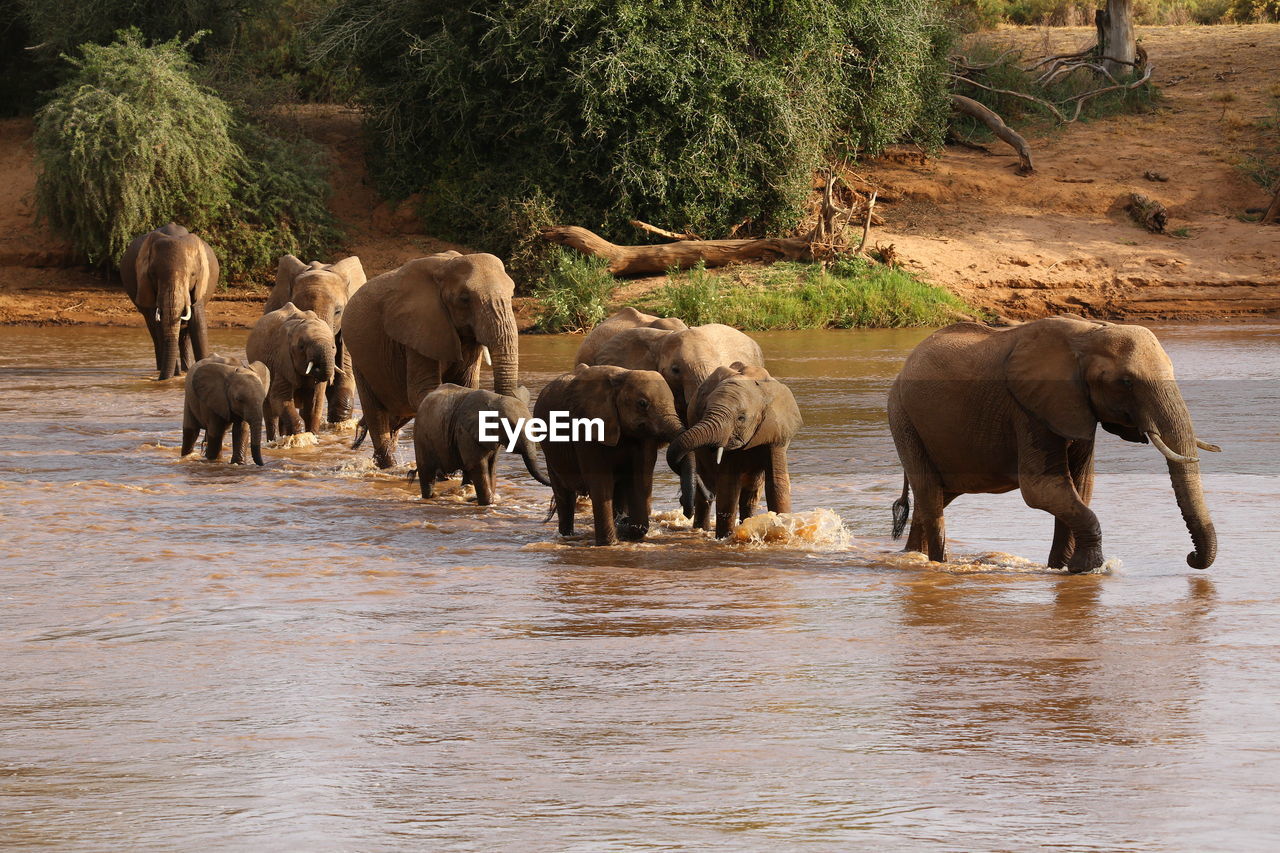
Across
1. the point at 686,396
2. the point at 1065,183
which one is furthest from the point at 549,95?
the point at 686,396

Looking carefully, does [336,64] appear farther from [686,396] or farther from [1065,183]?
[686,396]

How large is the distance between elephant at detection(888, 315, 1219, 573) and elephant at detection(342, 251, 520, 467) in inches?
152

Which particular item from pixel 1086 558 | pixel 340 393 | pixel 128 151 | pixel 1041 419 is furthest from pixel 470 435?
pixel 128 151

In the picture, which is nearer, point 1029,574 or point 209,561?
point 1029,574

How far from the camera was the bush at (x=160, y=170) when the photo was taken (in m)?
27.2

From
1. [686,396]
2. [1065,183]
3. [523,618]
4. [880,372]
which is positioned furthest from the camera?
[1065,183]

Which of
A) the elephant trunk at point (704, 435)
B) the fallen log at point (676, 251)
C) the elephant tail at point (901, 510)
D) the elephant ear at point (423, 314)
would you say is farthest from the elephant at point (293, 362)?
the fallen log at point (676, 251)

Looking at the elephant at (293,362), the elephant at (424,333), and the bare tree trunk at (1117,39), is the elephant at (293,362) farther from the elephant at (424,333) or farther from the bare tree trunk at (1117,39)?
the bare tree trunk at (1117,39)

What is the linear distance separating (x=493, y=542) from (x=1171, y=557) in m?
3.92

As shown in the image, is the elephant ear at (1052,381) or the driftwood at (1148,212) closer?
the elephant ear at (1052,381)

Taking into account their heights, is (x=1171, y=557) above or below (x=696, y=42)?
below

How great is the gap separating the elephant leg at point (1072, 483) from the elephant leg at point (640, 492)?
2302mm

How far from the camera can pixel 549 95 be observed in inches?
1134

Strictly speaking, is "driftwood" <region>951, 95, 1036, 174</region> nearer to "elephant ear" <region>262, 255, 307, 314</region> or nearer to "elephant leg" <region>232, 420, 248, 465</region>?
"elephant ear" <region>262, 255, 307, 314</region>
